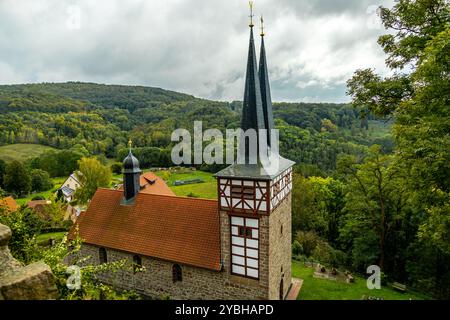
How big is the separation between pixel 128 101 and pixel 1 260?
14070 cm

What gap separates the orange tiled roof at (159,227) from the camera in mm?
14719

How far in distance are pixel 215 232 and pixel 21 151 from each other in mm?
74127

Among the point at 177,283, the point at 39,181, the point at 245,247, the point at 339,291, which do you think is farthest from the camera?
the point at 39,181

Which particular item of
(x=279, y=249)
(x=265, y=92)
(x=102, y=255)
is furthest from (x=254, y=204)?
(x=102, y=255)

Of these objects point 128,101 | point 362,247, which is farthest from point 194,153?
point 128,101

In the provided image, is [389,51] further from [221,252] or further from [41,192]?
[41,192]

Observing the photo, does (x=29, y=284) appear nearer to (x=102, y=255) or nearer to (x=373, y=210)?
(x=102, y=255)

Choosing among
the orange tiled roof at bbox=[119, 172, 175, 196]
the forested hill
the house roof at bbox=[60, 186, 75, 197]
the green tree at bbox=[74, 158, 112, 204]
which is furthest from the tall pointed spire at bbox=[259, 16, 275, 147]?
the forested hill

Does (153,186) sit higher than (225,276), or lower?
higher

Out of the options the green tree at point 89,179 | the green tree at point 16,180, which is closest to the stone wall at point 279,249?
the green tree at point 89,179

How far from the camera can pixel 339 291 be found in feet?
58.0

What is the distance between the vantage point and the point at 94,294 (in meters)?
6.33

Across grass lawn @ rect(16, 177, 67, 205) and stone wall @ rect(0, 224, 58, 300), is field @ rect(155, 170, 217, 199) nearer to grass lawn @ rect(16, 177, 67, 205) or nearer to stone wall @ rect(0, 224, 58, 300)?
grass lawn @ rect(16, 177, 67, 205)

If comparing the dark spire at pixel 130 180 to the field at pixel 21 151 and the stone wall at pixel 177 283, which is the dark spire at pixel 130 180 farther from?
the field at pixel 21 151
